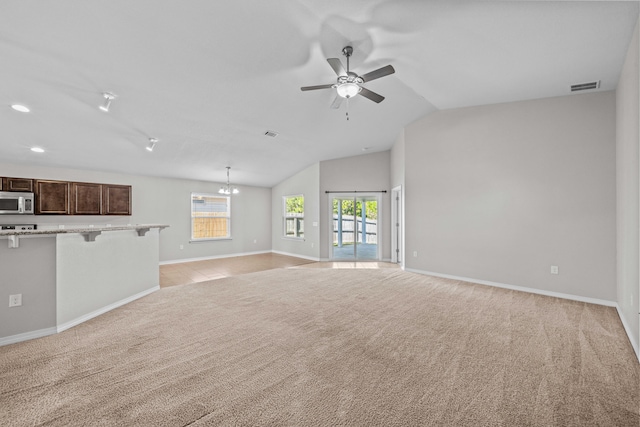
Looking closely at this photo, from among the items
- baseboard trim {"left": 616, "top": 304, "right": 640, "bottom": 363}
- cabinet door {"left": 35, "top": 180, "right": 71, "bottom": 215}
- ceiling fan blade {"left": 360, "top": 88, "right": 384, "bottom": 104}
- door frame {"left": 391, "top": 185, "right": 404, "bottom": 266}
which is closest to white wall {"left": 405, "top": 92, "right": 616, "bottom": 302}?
baseboard trim {"left": 616, "top": 304, "right": 640, "bottom": 363}

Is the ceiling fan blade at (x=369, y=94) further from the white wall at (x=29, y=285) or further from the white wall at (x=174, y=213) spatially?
the white wall at (x=174, y=213)

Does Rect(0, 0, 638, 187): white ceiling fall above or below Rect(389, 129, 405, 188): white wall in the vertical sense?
above

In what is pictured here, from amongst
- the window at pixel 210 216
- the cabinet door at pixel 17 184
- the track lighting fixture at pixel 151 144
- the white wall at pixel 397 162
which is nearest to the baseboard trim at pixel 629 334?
the white wall at pixel 397 162

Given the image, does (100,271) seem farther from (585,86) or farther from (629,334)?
(585,86)

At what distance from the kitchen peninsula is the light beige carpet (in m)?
0.19

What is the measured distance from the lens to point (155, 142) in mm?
5137

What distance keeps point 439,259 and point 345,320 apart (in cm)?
308

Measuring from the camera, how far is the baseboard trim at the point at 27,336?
2574 mm

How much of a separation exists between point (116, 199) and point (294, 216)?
467cm

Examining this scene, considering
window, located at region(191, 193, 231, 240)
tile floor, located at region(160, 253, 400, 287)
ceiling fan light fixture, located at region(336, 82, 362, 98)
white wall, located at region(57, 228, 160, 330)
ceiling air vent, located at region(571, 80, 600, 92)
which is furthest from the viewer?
window, located at region(191, 193, 231, 240)

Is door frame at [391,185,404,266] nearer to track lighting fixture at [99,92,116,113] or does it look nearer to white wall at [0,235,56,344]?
track lighting fixture at [99,92,116,113]

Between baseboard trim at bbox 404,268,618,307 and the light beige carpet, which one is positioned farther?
baseboard trim at bbox 404,268,618,307

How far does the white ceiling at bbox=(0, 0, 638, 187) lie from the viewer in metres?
2.50

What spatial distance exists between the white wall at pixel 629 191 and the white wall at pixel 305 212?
5.71 meters
